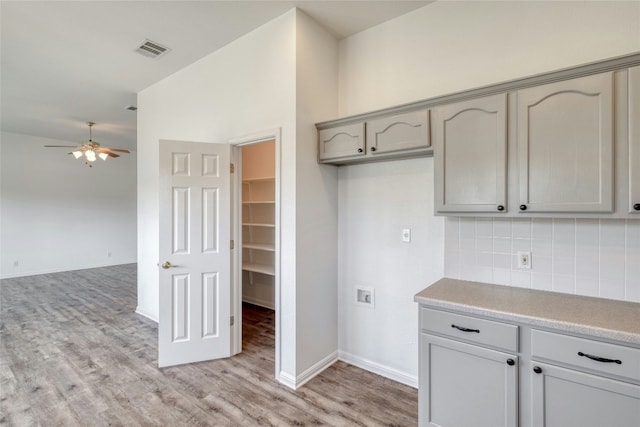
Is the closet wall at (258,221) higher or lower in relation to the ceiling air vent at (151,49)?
lower

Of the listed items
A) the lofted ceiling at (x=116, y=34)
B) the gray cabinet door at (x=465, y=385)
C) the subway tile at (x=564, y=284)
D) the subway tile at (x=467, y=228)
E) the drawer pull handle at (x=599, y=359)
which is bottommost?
the gray cabinet door at (x=465, y=385)

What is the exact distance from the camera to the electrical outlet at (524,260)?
6.70 feet

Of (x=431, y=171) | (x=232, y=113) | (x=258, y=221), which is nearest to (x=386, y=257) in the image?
(x=431, y=171)

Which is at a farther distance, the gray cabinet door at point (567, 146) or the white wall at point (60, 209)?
the white wall at point (60, 209)

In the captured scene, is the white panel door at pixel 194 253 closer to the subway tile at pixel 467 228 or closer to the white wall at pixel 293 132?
the white wall at pixel 293 132

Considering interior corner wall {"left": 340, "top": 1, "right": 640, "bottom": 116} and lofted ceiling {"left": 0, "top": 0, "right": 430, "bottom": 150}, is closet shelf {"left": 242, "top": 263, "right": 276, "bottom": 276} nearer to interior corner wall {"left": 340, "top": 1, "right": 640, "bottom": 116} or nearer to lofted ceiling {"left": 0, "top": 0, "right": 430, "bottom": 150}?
interior corner wall {"left": 340, "top": 1, "right": 640, "bottom": 116}

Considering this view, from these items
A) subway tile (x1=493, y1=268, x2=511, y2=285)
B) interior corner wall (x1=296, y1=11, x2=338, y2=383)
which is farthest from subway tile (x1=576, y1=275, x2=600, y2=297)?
interior corner wall (x1=296, y1=11, x2=338, y2=383)

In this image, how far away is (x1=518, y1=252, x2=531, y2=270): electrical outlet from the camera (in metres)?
2.04

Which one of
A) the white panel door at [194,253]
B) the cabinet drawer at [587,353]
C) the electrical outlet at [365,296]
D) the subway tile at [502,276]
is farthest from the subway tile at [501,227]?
the white panel door at [194,253]

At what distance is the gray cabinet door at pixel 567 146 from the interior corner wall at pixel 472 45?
43 cm

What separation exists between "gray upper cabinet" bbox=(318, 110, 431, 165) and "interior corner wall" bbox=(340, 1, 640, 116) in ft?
1.29

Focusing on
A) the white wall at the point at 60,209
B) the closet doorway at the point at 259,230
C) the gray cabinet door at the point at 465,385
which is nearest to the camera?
the gray cabinet door at the point at 465,385

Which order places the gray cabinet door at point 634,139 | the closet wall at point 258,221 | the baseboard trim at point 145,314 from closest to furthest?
the gray cabinet door at point 634,139 < the baseboard trim at point 145,314 < the closet wall at point 258,221

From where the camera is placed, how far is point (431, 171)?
95.0 inches
